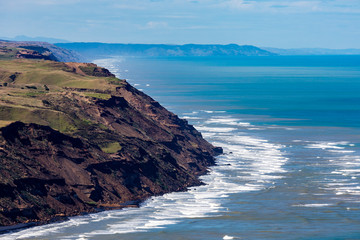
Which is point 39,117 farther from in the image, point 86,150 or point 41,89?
point 41,89

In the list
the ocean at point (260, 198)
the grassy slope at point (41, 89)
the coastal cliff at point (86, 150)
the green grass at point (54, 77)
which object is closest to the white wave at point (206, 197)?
the ocean at point (260, 198)

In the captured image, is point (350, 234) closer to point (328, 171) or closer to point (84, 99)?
point (328, 171)

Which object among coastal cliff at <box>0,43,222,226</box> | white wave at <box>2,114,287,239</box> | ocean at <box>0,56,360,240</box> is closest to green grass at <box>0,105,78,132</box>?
coastal cliff at <box>0,43,222,226</box>

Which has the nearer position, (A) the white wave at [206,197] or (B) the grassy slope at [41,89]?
(A) the white wave at [206,197]

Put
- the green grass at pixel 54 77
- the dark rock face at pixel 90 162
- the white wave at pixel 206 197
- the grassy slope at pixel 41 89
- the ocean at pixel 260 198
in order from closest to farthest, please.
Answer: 1. the ocean at pixel 260 198
2. the white wave at pixel 206 197
3. the dark rock face at pixel 90 162
4. the grassy slope at pixel 41 89
5. the green grass at pixel 54 77

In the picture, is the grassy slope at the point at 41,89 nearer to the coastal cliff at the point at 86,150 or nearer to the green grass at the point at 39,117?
the green grass at the point at 39,117

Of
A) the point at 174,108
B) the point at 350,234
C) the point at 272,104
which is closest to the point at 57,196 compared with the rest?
the point at 350,234

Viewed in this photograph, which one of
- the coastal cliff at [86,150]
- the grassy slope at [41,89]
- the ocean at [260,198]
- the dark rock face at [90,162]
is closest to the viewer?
the ocean at [260,198]
